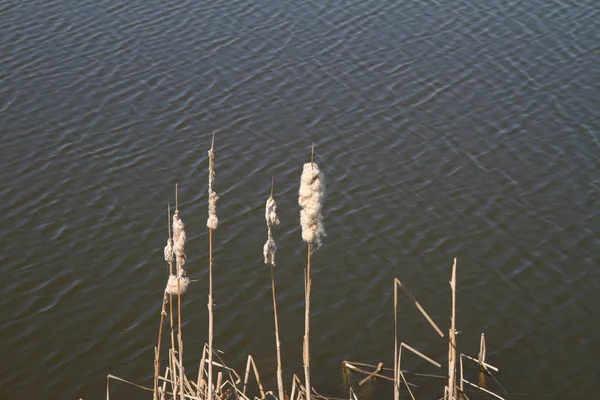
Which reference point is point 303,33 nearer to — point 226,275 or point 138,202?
point 138,202

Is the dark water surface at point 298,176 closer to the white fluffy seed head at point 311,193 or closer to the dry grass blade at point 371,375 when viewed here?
the dry grass blade at point 371,375

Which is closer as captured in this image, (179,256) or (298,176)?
(179,256)

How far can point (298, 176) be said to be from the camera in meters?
13.5

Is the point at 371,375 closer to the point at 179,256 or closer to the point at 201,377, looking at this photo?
the point at 201,377

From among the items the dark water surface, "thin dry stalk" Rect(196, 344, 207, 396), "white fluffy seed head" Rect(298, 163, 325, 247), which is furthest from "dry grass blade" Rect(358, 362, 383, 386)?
"white fluffy seed head" Rect(298, 163, 325, 247)

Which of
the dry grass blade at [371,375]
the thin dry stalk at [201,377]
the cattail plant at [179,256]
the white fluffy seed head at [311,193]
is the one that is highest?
the white fluffy seed head at [311,193]

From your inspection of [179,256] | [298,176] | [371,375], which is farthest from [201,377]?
[298,176]

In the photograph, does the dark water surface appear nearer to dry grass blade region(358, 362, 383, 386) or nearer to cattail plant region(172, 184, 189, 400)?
dry grass blade region(358, 362, 383, 386)

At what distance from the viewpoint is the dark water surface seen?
34.1ft

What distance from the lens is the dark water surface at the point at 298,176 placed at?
10.4 m

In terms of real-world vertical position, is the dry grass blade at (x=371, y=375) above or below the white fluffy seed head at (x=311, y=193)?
below

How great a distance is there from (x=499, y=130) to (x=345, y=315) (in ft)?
17.9

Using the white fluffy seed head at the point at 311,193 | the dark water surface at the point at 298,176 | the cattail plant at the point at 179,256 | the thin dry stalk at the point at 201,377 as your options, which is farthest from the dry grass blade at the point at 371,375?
the white fluffy seed head at the point at 311,193

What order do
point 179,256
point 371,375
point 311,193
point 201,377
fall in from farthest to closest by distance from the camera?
point 371,375 < point 201,377 < point 179,256 < point 311,193
